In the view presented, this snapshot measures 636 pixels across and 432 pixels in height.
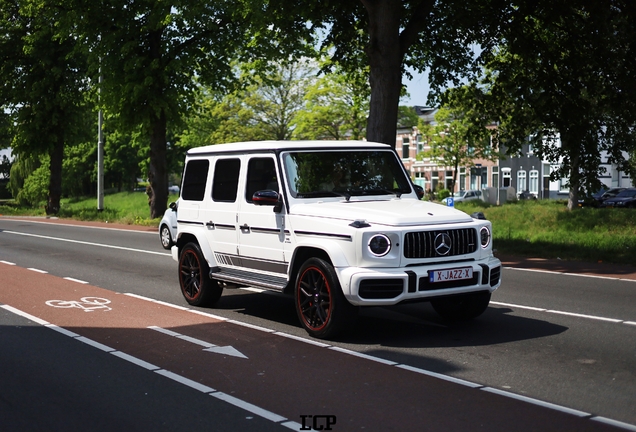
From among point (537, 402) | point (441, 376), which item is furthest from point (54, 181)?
point (537, 402)

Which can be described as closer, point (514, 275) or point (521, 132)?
point (514, 275)

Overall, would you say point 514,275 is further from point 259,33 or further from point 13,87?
point 13,87

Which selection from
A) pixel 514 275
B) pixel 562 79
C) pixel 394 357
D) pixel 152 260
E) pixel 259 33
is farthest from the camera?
pixel 259 33

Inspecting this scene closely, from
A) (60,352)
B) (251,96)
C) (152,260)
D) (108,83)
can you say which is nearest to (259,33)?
(108,83)

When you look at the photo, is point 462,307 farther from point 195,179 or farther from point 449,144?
point 449,144

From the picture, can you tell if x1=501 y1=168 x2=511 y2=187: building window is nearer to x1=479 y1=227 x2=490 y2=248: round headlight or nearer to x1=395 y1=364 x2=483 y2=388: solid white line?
x1=479 y1=227 x2=490 y2=248: round headlight

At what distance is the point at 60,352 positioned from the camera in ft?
27.2

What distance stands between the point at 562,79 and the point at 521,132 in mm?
2480

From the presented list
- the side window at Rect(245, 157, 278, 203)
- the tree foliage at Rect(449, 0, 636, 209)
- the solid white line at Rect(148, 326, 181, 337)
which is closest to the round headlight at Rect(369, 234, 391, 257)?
the side window at Rect(245, 157, 278, 203)

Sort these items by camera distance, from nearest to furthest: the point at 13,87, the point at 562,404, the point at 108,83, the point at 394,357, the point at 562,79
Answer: the point at 562,404, the point at 394,357, the point at 562,79, the point at 108,83, the point at 13,87

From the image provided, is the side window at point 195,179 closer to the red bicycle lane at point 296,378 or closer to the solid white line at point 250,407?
the red bicycle lane at point 296,378

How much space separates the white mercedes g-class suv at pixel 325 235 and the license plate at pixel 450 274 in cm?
1

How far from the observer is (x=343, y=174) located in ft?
32.4

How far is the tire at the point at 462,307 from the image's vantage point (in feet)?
31.2
